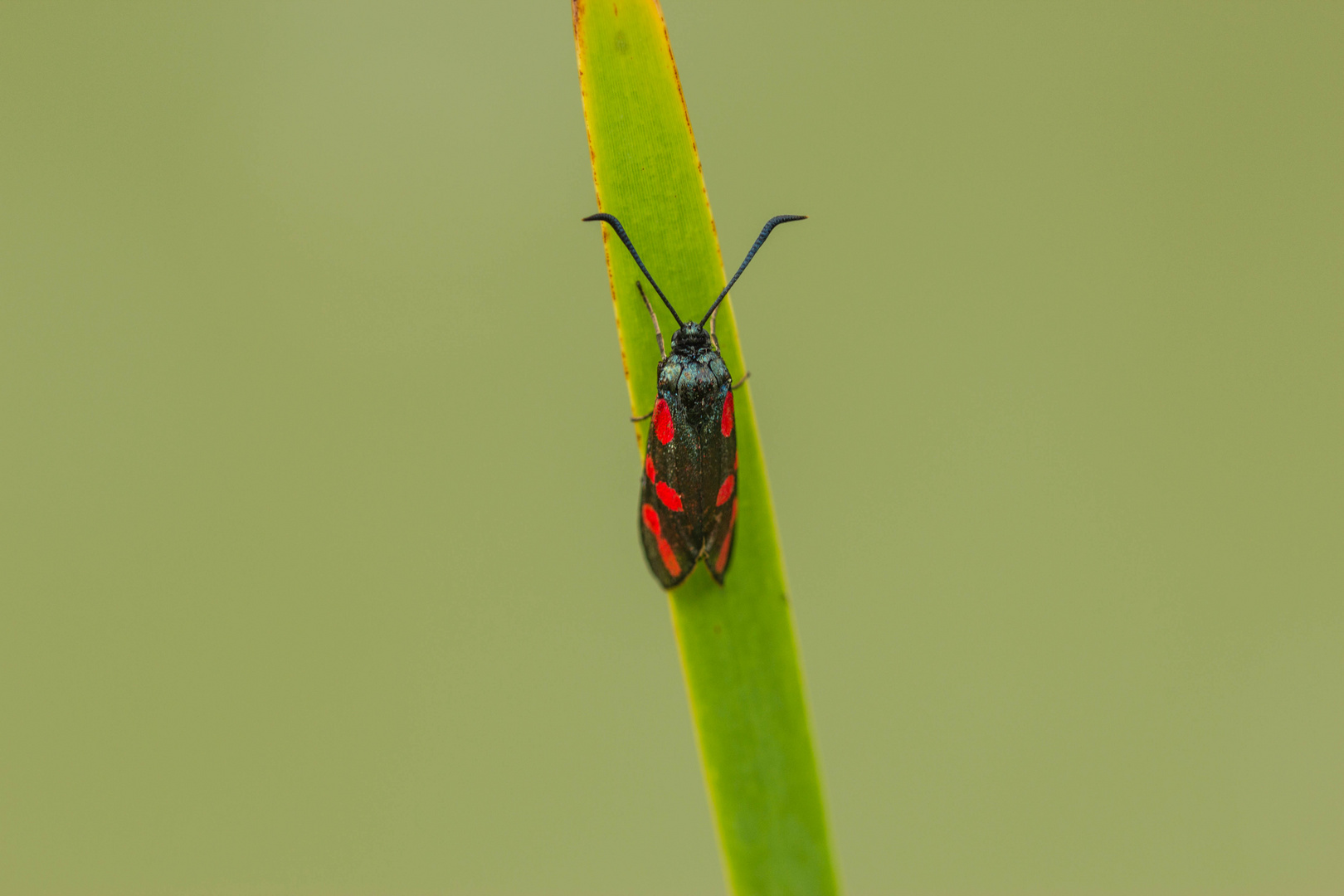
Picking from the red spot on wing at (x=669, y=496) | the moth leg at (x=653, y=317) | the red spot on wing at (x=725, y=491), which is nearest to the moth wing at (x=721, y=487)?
the red spot on wing at (x=725, y=491)

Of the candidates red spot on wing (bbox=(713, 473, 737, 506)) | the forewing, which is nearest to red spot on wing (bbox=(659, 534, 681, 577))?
the forewing

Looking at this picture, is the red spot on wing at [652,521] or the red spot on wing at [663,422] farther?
the red spot on wing at [652,521]

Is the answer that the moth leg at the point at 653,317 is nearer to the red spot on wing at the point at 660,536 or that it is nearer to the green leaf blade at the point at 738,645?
the green leaf blade at the point at 738,645

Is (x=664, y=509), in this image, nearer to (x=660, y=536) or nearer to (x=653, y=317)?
(x=660, y=536)

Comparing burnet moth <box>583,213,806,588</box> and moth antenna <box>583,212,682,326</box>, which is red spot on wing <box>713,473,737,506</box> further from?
moth antenna <box>583,212,682,326</box>

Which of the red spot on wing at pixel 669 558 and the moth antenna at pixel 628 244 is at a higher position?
the moth antenna at pixel 628 244

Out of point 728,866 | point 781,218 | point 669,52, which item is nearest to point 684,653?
point 728,866

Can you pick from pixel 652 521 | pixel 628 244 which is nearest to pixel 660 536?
pixel 652 521

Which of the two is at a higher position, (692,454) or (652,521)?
(692,454)
